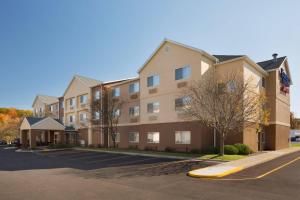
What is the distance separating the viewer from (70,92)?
43156 mm

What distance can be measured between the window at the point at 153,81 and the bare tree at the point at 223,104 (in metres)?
6.90

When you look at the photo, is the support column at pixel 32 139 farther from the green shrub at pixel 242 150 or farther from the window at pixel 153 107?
the green shrub at pixel 242 150

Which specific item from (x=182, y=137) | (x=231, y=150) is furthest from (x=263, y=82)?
(x=182, y=137)

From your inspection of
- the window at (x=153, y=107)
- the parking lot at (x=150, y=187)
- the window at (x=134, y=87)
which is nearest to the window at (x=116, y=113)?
the window at (x=134, y=87)

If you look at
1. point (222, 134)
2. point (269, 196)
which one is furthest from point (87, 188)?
point (222, 134)

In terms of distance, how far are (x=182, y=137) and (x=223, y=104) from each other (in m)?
6.84

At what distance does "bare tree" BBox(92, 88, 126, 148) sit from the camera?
32.8 m

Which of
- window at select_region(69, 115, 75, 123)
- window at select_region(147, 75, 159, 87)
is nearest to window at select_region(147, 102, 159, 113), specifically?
window at select_region(147, 75, 159, 87)

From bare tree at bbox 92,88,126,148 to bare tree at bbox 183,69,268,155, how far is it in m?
13.9

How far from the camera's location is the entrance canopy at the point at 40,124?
37250 millimetres

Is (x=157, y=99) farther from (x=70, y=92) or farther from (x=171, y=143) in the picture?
(x=70, y=92)

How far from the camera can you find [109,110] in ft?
109

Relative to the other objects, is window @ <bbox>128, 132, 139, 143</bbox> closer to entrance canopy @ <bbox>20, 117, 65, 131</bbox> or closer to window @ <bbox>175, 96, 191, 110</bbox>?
window @ <bbox>175, 96, 191, 110</bbox>

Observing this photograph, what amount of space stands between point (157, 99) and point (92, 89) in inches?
568
